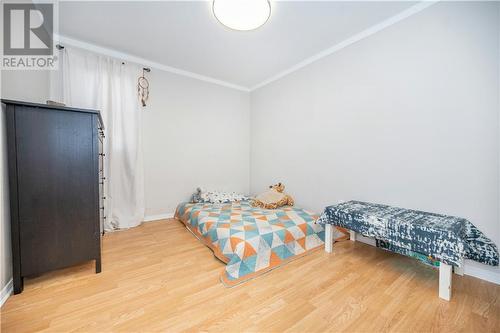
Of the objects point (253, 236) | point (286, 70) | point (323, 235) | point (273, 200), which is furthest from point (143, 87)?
point (323, 235)

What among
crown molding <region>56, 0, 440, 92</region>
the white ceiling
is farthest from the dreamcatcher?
the white ceiling

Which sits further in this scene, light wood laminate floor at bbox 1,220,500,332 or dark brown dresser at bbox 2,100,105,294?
dark brown dresser at bbox 2,100,105,294

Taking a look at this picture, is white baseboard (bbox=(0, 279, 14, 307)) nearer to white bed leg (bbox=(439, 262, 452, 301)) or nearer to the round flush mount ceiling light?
the round flush mount ceiling light

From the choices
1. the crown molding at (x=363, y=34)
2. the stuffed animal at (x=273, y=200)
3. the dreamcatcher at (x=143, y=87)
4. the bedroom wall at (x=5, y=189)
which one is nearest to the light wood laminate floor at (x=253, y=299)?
the bedroom wall at (x=5, y=189)

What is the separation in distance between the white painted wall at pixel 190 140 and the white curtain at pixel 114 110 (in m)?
0.21

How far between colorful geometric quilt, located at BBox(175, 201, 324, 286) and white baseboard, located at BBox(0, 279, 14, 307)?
1451mm

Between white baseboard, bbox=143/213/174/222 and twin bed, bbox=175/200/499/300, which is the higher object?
twin bed, bbox=175/200/499/300

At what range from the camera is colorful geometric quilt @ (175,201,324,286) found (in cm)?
171

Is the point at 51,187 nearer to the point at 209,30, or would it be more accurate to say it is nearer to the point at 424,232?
the point at 209,30

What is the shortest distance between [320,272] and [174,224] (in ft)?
7.12

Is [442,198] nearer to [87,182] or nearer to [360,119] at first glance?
[360,119]

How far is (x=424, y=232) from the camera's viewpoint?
58.4 inches

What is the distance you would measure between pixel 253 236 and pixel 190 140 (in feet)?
7.48

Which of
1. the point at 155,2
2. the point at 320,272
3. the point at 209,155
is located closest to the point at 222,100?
the point at 209,155
